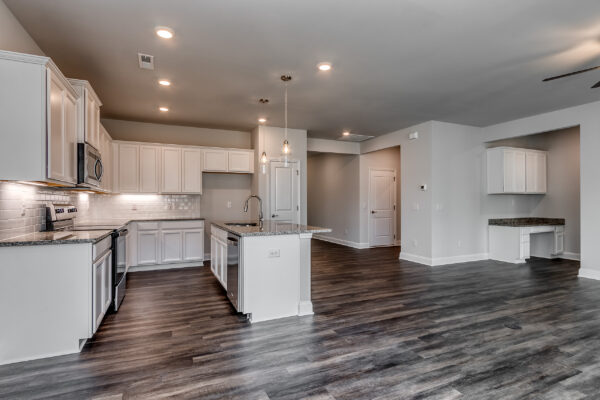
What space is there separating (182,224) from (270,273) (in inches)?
119

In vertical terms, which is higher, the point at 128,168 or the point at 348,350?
the point at 128,168

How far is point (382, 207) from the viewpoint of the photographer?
27.8 feet

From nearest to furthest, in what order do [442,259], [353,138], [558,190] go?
[442,259] → [558,190] → [353,138]

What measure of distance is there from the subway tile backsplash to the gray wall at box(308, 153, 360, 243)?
3993mm

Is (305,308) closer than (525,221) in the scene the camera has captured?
Yes

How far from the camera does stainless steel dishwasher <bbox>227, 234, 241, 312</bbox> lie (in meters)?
3.32

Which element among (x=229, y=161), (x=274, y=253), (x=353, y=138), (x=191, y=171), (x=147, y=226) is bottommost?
(x=274, y=253)

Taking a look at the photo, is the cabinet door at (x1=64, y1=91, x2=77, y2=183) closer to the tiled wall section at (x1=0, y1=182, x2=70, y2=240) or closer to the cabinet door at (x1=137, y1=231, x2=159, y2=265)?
the tiled wall section at (x1=0, y1=182, x2=70, y2=240)

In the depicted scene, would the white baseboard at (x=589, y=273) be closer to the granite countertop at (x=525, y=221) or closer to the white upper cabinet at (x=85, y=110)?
the granite countertop at (x=525, y=221)

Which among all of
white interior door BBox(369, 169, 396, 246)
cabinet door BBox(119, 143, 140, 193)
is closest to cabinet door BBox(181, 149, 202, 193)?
cabinet door BBox(119, 143, 140, 193)

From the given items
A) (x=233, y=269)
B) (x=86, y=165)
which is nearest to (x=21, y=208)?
(x=86, y=165)

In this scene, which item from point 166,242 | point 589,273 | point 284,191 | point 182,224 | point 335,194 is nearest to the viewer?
point 589,273

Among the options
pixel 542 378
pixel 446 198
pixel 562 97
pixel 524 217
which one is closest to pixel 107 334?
pixel 542 378

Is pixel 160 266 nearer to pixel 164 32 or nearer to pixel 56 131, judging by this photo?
pixel 56 131
